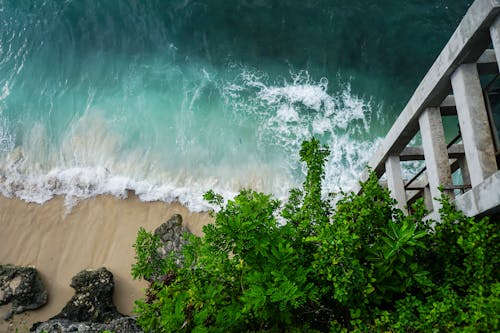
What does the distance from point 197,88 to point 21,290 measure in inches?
321

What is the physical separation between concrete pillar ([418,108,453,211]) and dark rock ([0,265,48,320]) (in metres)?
9.78

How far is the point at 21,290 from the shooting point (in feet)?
30.8

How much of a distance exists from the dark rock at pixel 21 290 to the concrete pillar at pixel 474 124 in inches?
406

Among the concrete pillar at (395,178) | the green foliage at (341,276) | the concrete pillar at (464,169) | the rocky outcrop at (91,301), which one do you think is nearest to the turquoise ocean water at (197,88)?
the rocky outcrop at (91,301)

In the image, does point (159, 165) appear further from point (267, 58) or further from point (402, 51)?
point (402, 51)

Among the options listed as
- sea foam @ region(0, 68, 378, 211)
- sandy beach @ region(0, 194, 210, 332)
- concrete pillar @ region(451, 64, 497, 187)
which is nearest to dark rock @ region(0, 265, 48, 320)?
sandy beach @ region(0, 194, 210, 332)

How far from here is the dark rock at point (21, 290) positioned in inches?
368

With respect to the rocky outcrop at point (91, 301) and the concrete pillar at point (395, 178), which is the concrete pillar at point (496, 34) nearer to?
the concrete pillar at point (395, 178)

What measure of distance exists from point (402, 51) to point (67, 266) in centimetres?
1366

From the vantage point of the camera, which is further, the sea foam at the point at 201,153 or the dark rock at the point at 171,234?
the sea foam at the point at 201,153

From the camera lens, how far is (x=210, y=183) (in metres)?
11.2

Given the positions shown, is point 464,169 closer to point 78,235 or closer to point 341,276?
point 341,276

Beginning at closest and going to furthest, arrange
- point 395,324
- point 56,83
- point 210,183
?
point 395,324, point 210,183, point 56,83

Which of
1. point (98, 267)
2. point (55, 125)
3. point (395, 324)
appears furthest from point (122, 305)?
point (395, 324)
